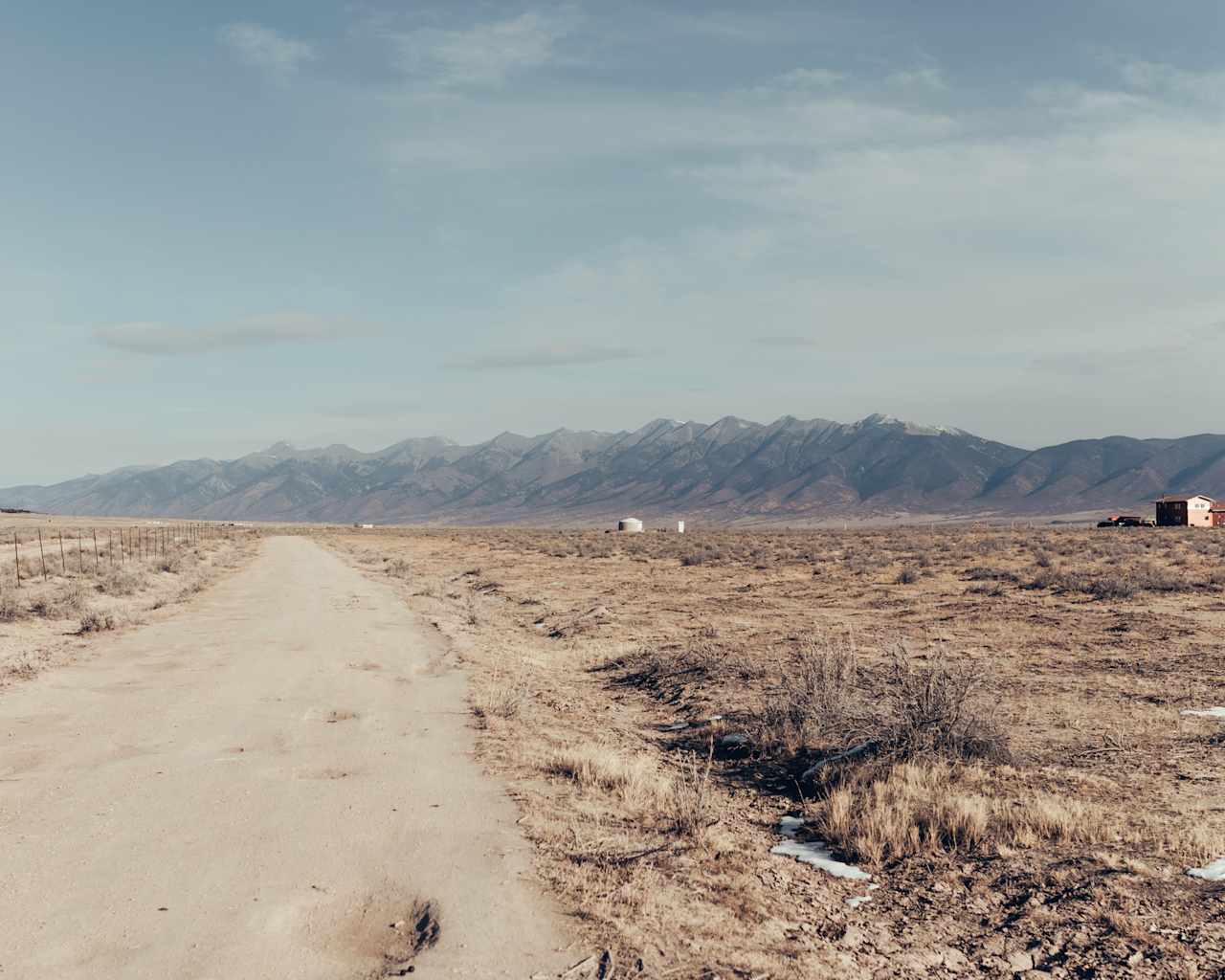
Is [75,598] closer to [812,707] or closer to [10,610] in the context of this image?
[10,610]

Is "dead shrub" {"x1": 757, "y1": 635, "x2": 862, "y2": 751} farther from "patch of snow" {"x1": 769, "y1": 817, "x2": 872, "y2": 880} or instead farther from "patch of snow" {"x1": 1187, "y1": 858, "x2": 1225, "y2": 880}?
"patch of snow" {"x1": 1187, "y1": 858, "x2": 1225, "y2": 880}

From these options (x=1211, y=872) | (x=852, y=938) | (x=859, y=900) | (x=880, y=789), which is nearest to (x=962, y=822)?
(x=880, y=789)

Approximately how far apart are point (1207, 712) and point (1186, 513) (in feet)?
A: 226

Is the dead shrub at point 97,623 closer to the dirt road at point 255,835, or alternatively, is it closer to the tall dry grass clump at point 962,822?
the dirt road at point 255,835

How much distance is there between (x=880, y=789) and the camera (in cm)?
693

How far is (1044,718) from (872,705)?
278cm

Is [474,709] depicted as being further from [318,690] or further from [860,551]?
[860,551]

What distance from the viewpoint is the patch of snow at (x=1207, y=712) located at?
9727 mm

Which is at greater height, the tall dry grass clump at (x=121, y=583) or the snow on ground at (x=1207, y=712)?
the tall dry grass clump at (x=121, y=583)

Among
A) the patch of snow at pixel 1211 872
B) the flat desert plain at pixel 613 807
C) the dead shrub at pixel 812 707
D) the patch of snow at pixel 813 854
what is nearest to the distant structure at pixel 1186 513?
the flat desert plain at pixel 613 807

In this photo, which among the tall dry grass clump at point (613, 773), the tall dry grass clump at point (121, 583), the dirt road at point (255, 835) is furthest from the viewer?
the tall dry grass clump at point (121, 583)

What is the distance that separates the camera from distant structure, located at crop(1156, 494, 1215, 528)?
66.0 meters

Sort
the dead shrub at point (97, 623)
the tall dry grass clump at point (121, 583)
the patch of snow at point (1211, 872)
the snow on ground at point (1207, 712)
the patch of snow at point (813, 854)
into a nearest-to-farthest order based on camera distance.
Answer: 1. the patch of snow at point (1211, 872)
2. the patch of snow at point (813, 854)
3. the snow on ground at point (1207, 712)
4. the dead shrub at point (97, 623)
5. the tall dry grass clump at point (121, 583)

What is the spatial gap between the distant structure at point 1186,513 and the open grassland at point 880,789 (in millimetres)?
58665
